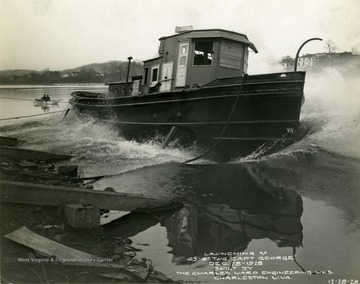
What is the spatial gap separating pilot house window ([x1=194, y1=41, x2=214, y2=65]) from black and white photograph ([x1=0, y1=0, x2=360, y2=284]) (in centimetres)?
3

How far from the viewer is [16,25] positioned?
3.98 metres

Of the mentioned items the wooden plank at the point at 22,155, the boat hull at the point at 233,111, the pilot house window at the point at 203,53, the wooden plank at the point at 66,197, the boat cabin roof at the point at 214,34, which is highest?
the boat cabin roof at the point at 214,34

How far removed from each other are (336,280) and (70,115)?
408 inches

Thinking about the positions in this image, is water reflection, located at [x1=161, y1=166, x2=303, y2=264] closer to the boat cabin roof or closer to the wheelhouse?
the wheelhouse

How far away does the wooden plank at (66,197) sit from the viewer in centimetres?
325

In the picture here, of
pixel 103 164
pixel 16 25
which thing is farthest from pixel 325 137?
pixel 16 25

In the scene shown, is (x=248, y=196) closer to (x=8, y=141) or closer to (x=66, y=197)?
(x=66, y=197)

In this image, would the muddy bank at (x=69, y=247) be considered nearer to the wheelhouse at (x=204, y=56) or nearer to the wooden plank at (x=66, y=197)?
the wooden plank at (x=66, y=197)

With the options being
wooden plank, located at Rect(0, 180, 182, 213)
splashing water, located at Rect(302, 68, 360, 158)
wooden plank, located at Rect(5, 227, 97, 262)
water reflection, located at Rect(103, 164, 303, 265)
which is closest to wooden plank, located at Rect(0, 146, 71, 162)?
water reflection, located at Rect(103, 164, 303, 265)

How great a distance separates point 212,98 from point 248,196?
2370 mm

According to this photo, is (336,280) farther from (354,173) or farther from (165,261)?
(354,173)

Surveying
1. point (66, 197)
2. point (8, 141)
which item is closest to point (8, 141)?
point (8, 141)

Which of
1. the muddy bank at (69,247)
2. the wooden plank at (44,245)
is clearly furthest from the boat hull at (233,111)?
the wooden plank at (44,245)

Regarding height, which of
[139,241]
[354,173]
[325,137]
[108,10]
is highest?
[108,10]
